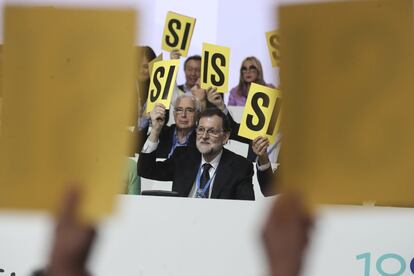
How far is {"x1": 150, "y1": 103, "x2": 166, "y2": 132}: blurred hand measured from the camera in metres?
1.99

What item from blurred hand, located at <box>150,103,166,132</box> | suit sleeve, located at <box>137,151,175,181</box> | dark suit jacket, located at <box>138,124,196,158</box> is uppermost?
blurred hand, located at <box>150,103,166,132</box>

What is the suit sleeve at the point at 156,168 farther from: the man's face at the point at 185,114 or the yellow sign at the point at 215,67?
the yellow sign at the point at 215,67

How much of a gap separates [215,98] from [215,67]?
0.10 m

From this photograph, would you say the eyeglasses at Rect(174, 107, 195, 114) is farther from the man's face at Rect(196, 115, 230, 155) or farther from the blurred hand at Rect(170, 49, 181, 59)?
the blurred hand at Rect(170, 49, 181, 59)

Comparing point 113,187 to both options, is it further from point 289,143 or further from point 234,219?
point 289,143

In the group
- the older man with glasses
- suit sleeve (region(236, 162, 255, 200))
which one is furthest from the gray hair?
suit sleeve (region(236, 162, 255, 200))

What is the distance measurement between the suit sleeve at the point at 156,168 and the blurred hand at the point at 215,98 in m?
0.23

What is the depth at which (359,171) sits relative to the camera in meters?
1.68

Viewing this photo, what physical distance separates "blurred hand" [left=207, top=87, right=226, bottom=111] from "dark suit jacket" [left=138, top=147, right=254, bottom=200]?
0.48 ft

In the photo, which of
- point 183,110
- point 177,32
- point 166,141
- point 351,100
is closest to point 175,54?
point 177,32

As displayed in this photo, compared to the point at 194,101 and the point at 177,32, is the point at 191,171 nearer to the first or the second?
the point at 194,101

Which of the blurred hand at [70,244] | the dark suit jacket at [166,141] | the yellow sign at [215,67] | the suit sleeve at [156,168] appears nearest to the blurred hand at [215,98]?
→ the yellow sign at [215,67]

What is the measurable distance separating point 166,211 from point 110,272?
0.92 ft

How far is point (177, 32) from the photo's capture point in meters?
2.00
